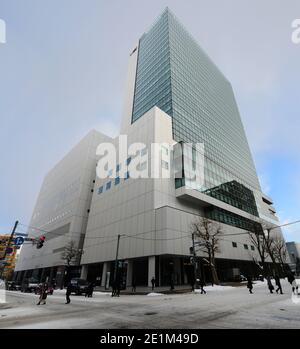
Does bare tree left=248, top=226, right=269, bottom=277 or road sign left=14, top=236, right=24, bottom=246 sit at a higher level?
bare tree left=248, top=226, right=269, bottom=277

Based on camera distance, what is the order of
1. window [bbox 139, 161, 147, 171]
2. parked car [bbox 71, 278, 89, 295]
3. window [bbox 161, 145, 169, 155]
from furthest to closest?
1. window [bbox 161, 145, 169, 155]
2. window [bbox 139, 161, 147, 171]
3. parked car [bbox 71, 278, 89, 295]

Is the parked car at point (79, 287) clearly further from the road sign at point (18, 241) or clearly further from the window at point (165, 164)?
the window at point (165, 164)

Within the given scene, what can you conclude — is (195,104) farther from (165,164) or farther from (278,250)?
(278,250)

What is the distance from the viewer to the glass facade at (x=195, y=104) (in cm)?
5088

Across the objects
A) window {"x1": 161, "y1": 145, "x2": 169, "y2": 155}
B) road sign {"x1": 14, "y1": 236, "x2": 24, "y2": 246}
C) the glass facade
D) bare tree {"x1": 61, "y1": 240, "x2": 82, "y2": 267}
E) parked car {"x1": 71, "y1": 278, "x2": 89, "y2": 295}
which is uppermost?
the glass facade

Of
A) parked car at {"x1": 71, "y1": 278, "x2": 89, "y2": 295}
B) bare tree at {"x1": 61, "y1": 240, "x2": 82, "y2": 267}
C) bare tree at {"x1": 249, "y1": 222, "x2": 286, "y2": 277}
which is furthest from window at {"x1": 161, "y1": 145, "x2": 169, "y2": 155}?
bare tree at {"x1": 61, "y1": 240, "x2": 82, "y2": 267}

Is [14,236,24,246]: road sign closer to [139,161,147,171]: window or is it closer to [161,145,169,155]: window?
[139,161,147,171]: window

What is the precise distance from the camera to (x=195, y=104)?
58781 millimetres

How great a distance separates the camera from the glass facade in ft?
167

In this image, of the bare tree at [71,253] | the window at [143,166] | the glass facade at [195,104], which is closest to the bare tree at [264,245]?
the glass facade at [195,104]

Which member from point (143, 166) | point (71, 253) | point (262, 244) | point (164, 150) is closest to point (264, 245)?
point (262, 244)

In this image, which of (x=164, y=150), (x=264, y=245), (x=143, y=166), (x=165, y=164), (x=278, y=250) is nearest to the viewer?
(x=264, y=245)
